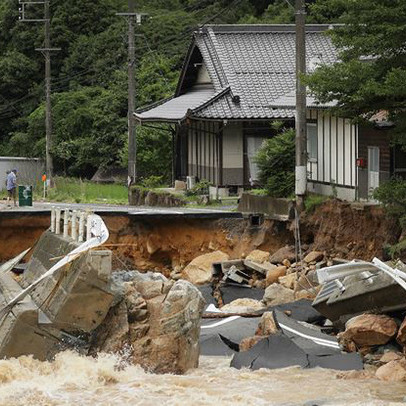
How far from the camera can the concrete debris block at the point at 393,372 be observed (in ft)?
66.1

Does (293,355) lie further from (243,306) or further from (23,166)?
(23,166)

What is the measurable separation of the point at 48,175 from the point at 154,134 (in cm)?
498

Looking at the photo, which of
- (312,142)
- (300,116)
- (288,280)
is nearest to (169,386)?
(288,280)

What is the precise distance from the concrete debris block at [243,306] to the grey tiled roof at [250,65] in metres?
13.6

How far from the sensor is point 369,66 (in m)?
26.4

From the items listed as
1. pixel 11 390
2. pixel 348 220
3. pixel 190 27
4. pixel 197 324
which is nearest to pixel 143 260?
pixel 348 220

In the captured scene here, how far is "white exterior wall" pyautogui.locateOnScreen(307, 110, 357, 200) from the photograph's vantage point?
31.8 metres

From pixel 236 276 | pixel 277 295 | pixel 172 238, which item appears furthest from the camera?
pixel 172 238

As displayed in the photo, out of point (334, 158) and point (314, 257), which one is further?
point (334, 158)

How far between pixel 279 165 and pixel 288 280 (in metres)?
6.14

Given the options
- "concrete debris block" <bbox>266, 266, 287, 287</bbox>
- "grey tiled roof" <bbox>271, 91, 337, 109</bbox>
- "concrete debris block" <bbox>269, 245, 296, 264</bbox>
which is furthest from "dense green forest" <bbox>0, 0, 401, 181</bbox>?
"concrete debris block" <bbox>266, 266, 287, 287</bbox>

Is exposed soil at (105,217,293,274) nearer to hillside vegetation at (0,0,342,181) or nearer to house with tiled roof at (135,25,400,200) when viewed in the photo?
house with tiled roof at (135,25,400,200)

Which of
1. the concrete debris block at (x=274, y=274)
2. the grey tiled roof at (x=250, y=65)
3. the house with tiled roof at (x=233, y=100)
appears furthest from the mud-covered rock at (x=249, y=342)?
the grey tiled roof at (x=250, y=65)

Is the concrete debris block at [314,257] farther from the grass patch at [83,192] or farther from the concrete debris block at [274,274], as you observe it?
the grass patch at [83,192]
